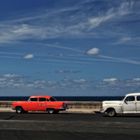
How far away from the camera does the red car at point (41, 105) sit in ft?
144

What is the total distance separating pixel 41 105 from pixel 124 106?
380 inches

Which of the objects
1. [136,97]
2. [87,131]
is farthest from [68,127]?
[136,97]

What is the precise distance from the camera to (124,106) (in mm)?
37188

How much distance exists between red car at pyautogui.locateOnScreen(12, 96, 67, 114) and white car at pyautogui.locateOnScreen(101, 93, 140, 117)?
6.69m

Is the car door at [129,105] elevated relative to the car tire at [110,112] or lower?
elevated

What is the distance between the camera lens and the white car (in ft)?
121

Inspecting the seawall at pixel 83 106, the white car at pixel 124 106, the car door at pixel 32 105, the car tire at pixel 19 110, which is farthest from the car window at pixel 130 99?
the seawall at pixel 83 106

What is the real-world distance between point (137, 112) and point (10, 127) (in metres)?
14.2

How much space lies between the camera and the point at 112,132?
22297mm

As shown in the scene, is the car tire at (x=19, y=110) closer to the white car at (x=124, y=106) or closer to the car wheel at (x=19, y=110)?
the car wheel at (x=19, y=110)

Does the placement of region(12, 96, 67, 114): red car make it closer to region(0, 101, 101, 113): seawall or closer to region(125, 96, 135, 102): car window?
region(0, 101, 101, 113): seawall

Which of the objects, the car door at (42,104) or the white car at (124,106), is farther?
the car door at (42,104)

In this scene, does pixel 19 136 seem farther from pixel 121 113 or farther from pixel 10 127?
pixel 121 113

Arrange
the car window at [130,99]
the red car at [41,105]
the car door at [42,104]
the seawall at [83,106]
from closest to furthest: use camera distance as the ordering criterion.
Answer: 1. the car window at [130,99]
2. the red car at [41,105]
3. the car door at [42,104]
4. the seawall at [83,106]
